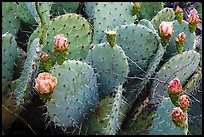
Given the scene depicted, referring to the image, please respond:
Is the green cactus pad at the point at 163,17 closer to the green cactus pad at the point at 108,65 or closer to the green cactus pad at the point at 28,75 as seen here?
the green cactus pad at the point at 108,65

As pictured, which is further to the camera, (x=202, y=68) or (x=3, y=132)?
(x=202, y=68)

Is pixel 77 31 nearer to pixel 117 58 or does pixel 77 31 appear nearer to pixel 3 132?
pixel 117 58

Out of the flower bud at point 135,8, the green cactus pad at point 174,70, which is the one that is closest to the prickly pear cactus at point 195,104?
the green cactus pad at point 174,70

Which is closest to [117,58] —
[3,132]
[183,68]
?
[183,68]

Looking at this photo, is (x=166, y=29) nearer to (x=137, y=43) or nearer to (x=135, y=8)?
(x=137, y=43)

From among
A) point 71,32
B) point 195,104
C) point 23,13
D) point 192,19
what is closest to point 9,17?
point 23,13
